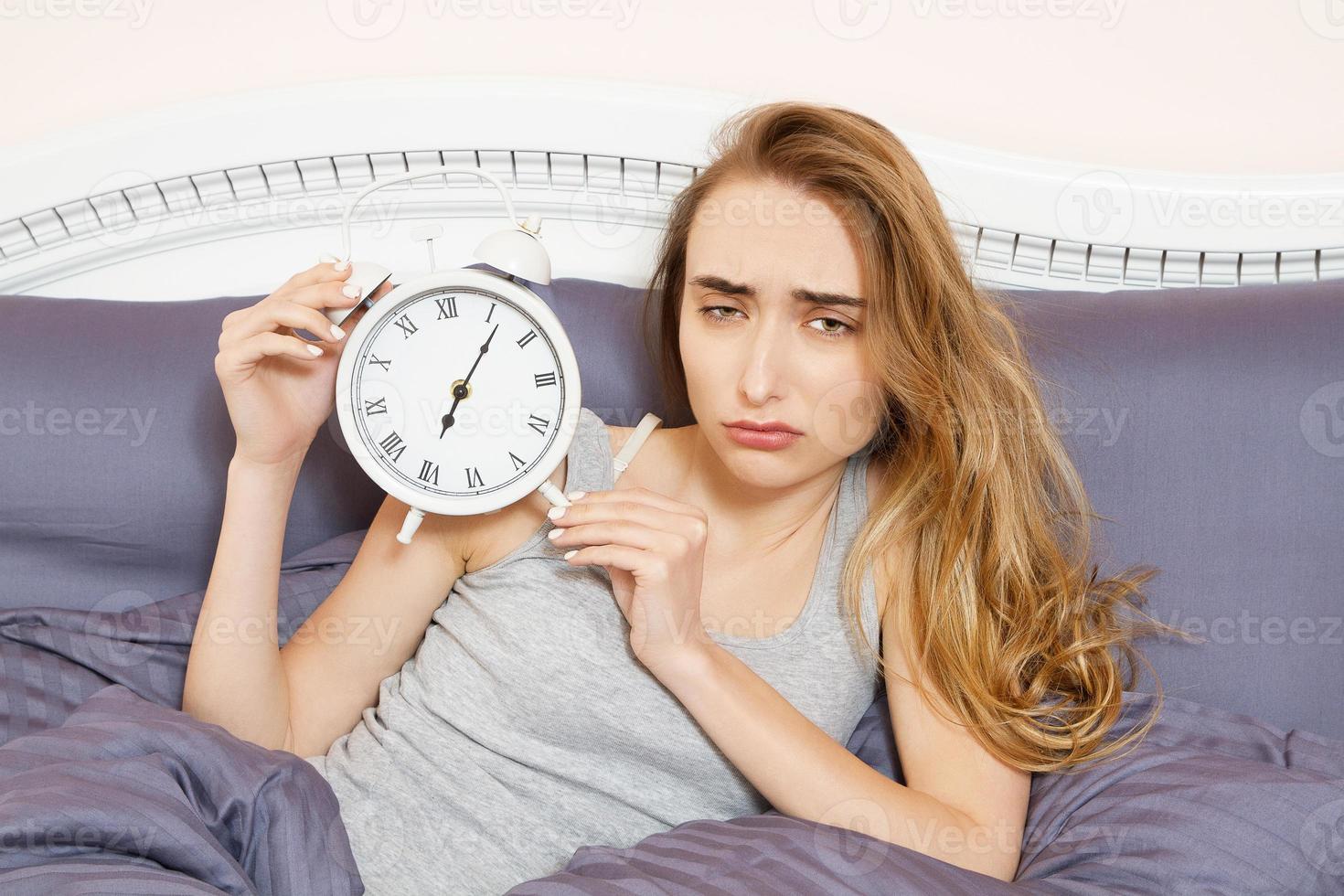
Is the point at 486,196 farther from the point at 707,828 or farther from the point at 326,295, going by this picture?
the point at 707,828

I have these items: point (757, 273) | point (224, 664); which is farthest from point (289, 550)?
point (757, 273)

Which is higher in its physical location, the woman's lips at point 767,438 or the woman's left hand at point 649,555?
the woman's lips at point 767,438

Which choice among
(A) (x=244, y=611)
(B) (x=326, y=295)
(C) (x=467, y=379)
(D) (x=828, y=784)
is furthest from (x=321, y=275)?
(D) (x=828, y=784)

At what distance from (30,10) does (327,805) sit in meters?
1.41

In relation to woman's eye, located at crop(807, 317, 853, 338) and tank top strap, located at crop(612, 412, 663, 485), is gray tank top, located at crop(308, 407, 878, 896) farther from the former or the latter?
woman's eye, located at crop(807, 317, 853, 338)

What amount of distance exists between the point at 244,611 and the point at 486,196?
801mm

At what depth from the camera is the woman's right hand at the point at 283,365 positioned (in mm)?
1026

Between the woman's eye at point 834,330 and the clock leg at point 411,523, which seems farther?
the woman's eye at point 834,330

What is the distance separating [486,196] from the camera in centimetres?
170

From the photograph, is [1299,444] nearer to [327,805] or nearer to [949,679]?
[949,679]

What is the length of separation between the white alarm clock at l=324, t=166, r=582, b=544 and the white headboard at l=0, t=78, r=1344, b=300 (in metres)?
0.64

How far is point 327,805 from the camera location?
41.6 inches

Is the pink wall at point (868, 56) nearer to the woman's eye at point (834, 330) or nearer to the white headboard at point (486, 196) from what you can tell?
the white headboard at point (486, 196)

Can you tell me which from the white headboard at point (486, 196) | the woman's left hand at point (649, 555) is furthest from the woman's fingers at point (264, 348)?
the white headboard at point (486, 196)
